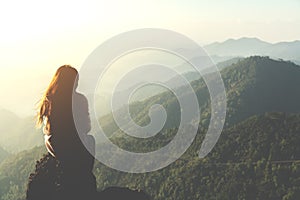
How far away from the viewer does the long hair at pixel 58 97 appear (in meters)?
4.37

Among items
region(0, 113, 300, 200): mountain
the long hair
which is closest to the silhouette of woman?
the long hair

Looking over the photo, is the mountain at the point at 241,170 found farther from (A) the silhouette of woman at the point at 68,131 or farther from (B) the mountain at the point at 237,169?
(A) the silhouette of woman at the point at 68,131

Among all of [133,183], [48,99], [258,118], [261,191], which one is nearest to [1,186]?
[133,183]

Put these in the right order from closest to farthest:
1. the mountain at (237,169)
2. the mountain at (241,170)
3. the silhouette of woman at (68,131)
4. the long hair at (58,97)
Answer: the silhouette of woman at (68,131) < the long hair at (58,97) < the mountain at (241,170) < the mountain at (237,169)

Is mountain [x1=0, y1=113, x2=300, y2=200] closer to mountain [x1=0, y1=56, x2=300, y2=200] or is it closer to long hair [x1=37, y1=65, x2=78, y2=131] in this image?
mountain [x1=0, y1=56, x2=300, y2=200]

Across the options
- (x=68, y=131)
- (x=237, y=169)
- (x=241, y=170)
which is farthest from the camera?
(x=237, y=169)

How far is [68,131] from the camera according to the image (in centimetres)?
433

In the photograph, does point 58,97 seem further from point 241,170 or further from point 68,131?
point 241,170

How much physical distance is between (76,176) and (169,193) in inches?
3558

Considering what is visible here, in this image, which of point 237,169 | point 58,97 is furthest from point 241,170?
point 58,97

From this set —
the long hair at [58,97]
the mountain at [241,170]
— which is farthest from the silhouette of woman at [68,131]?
the mountain at [241,170]

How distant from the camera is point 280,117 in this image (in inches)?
4099

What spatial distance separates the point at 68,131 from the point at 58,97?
0.38 m

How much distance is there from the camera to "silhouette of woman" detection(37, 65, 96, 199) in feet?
13.8
